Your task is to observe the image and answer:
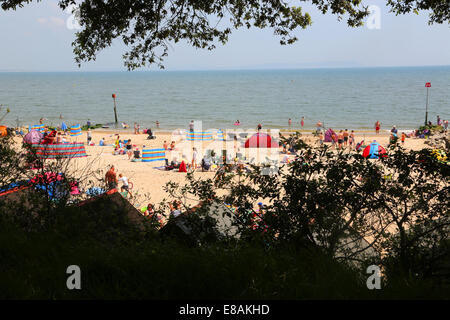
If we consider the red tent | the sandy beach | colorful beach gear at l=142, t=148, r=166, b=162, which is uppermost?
the red tent

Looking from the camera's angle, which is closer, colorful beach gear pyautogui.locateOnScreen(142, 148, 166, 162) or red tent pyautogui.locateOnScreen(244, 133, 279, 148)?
red tent pyautogui.locateOnScreen(244, 133, 279, 148)

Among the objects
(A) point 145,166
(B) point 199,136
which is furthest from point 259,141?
(B) point 199,136

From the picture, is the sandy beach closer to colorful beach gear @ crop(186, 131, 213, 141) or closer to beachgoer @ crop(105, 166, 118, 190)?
colorful beach gear @ crop(186, 131, 213, 141)

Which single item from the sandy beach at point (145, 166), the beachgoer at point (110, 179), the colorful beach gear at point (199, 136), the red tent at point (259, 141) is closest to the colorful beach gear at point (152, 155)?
the sandy beach at point (145, 166)

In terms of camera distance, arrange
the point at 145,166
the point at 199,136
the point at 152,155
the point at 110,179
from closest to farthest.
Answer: the point at 110,179
the point at 145,166
the point at 152,155
the point at 199,136

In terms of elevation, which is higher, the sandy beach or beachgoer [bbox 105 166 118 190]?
beachgoer [bbox 105 166 118 190]

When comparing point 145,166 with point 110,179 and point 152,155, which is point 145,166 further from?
point 110,179

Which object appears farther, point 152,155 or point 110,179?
point 152,155

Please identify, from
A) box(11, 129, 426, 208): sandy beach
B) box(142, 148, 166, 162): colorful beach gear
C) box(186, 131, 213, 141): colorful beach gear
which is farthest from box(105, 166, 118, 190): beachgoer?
box(186, 131, 213, 141): colorful beach gear

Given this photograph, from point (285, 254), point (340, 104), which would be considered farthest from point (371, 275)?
point (340, 104)

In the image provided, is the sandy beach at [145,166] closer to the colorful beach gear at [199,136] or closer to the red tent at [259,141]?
the colorful beach gear at [199,136]
